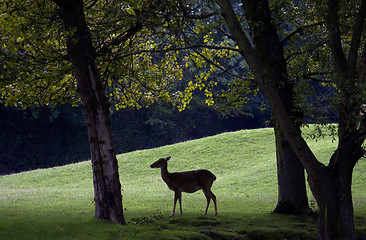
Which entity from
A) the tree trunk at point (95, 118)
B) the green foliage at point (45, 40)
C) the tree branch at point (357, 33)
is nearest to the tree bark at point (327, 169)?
the tree branch at point (357, 33)

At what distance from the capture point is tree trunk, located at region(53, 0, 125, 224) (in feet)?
40.2

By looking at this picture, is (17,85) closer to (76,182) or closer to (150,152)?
(76,182)

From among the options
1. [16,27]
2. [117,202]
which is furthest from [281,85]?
[16,27]

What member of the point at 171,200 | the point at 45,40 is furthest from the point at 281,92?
the point at 171,200

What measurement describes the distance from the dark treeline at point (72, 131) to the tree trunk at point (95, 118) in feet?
107

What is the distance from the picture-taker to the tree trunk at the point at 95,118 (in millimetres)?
12250

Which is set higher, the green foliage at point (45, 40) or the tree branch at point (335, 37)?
the green foliage at point (45, 40)

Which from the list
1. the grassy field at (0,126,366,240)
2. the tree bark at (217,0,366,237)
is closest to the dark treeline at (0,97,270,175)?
the grassy field at (0,126,366,240)

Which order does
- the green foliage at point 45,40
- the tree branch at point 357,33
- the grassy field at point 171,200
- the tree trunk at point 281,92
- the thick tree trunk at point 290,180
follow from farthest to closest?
the thick tree trunk at point 290,180 → the tree trunk at point 281,92 → the green foliage at point 45,40 → the grassy field at point 171,200 → the tree branch at point 357,33

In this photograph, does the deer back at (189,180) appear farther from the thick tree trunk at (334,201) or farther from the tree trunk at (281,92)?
the thick tree trunk at (334,201)

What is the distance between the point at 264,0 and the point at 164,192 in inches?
507

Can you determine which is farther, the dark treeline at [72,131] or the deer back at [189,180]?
the dark treeline at [72,131]

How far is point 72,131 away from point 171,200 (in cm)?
3529

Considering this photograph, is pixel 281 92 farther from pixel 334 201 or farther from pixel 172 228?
pixel 172 228
